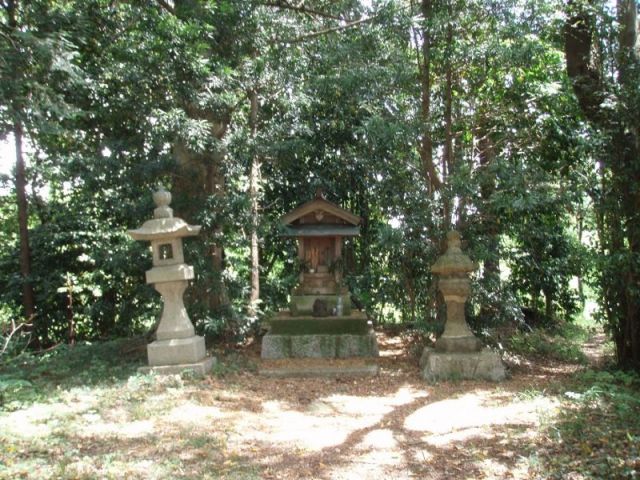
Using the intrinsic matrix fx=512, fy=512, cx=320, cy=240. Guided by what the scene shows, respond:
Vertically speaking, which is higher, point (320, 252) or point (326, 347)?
point (320, 252)

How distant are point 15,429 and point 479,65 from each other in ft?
24.2

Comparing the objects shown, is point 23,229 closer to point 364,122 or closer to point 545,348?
point 364,122

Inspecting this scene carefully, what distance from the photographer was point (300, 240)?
897cm

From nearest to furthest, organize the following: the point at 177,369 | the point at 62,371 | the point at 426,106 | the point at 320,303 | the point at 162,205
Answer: the point at 177,369 < the point at 162,205 < the point at 62,371 < the point at 426,106 < the point at 320,303

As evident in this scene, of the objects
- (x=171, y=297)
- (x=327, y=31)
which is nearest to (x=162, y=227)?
(x=171, y=297)

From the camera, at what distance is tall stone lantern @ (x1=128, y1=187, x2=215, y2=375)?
23.3ft

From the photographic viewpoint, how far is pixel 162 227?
7.18 meters

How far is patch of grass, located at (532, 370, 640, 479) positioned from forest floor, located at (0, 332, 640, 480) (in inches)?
0.6

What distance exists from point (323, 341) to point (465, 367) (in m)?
2.32

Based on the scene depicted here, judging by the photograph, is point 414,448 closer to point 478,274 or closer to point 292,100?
point 478,274

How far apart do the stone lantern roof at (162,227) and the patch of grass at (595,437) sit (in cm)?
515

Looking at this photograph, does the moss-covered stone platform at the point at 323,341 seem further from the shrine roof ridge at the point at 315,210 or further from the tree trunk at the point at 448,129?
the tree trunk at the point at 448,129

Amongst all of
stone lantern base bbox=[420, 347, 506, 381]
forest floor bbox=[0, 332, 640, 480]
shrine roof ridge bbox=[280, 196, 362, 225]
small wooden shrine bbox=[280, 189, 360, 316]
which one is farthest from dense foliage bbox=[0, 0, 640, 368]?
forest floor bbox=[0, 332, 640, 480]

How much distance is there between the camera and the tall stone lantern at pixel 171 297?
7113mm
